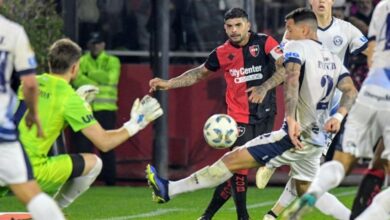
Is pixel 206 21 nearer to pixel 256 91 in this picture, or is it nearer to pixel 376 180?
pixel 256 91

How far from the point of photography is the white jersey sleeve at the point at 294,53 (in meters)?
10.7

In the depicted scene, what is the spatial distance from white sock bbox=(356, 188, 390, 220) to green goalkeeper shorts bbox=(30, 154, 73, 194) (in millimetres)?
2318

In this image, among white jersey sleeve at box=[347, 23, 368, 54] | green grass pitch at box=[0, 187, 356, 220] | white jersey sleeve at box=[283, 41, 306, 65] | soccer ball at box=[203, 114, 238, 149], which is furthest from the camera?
green grass pitch at box=[0, 187, 356, 220]

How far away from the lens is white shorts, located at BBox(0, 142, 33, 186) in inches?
344

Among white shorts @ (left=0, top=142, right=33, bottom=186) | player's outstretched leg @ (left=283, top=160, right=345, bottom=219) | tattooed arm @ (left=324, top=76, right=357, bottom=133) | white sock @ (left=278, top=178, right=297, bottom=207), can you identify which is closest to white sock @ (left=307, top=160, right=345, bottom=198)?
player's outstretched leg @ (left=283, top=160, right=345, bottom=219)

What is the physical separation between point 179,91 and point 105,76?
3.67ft

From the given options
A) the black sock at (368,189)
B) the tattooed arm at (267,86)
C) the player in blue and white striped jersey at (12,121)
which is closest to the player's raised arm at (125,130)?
the player in blue and white striped jersey at (12,121)

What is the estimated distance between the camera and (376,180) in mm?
9906

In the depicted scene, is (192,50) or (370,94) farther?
(192,50)

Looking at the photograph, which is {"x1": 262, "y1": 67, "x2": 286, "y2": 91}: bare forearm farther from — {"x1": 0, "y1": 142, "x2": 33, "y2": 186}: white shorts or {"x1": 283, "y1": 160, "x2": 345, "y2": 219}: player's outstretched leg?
{"x1": 0, "y1": 142, "x2": 33, "y2": 186}: white shorts

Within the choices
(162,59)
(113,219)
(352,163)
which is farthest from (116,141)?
(162,59)

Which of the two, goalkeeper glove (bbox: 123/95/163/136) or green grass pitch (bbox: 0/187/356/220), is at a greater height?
goalkeeper glove (bbox: 123/95/163/136)

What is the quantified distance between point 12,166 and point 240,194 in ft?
12.1

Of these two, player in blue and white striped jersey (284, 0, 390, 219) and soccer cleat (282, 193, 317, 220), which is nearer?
soccer cleat (282, 193, 317, 220)
